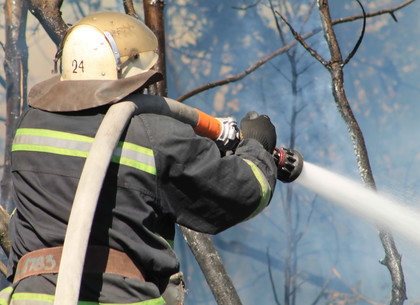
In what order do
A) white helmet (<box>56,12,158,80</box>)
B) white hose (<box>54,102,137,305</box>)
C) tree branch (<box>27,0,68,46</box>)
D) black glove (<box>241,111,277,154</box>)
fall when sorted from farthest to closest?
1. tree branch (<box>27,0,68,46</box>)
2. black glove (<box>241,111,277,154</box>)
3. white helmet (<box>56,12,158,80</box>)
4. white hose (<box>54,102,137,305</box>)

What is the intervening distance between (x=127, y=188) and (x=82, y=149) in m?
0.15

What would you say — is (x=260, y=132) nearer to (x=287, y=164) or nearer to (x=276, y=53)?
(x=287, y=164)

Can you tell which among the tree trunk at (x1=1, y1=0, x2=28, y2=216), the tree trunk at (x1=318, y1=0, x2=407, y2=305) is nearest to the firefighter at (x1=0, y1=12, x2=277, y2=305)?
the tree trunk at (x1=318, y1=0, x2=407, y2=305)

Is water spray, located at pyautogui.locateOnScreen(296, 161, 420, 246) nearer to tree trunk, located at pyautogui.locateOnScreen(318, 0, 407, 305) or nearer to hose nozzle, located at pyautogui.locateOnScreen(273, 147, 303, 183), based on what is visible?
hose nozzle, located at pyautogui.locateOnScreen(273, 147, 303, 183)

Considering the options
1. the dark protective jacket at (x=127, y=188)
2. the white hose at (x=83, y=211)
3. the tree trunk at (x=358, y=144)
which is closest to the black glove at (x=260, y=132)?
the dark protective jacket at (x=127, y=188)

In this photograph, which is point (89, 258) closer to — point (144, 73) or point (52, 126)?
point (52, 126)

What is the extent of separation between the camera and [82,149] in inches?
76.4

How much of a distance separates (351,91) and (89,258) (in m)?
2.92

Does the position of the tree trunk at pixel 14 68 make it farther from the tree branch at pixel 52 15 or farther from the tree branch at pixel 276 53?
the tree branch at pixel 276 53

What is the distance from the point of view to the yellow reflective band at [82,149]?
1943 mm

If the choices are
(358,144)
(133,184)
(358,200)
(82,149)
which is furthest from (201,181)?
(358,144)

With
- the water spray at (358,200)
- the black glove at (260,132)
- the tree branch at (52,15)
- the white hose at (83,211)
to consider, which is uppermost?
the tree branch at (52,15)

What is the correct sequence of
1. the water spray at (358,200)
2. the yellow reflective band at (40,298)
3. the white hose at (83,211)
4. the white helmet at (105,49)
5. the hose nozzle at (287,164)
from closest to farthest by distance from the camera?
the white hose at (83,211) → the yellow reflective band at (40,298) → the white helmet at (105,49) → the hose nozzle at (287,164) → the water spray at (358,200)

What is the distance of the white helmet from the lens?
6.81 ft
